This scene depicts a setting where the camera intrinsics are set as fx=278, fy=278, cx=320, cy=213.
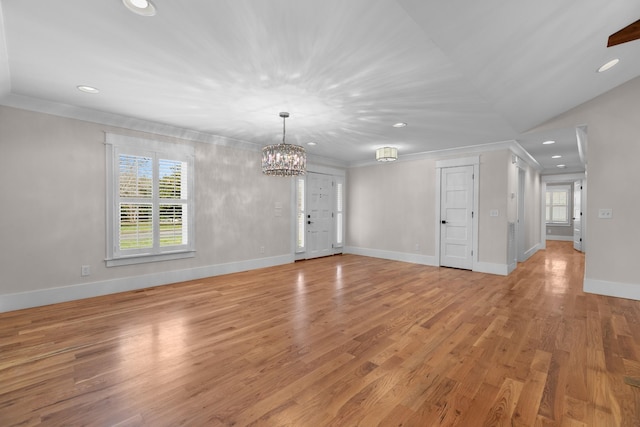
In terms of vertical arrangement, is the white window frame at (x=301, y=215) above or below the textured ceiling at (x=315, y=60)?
below

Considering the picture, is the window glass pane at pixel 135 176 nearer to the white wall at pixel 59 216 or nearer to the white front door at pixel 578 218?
the white wall at pixel 59 216

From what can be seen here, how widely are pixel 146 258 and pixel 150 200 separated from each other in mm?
927

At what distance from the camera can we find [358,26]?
2.05 metres

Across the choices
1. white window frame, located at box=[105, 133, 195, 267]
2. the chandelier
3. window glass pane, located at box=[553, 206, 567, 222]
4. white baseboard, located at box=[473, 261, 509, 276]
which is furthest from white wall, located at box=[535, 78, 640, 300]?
window glass pane, located at box=[553, 206, 567, 222]

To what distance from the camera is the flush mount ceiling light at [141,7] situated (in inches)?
71.4

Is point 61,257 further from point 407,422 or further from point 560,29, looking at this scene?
point 560,29

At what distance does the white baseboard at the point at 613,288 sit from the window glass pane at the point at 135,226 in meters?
6.85

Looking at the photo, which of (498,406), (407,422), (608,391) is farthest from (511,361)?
(407,422)

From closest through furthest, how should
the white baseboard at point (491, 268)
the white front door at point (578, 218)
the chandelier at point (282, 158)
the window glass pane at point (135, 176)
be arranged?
the chandelier at point (282, 158), the window glass pane at point (135, 176), the white baseboard at point (491, 268), the white front door at point (578, 218)

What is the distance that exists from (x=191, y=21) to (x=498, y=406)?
335cm

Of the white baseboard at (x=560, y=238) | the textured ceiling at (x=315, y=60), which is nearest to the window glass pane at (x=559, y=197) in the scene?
the white baseboard at (x=560, y=238)

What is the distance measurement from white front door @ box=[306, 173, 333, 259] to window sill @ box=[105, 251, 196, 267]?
9.78 feet

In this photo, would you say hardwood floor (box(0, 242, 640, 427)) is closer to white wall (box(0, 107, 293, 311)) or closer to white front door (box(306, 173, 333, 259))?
white wall (box(0, 107, 293, 311))

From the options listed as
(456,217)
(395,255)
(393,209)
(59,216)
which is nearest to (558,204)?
(456,217)
